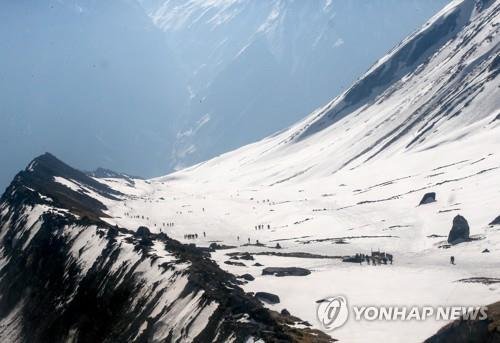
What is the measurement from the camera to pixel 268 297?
5494 centimetres

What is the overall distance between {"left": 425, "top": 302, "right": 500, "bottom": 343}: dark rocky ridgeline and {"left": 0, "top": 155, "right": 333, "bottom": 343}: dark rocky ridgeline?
23.5 ft

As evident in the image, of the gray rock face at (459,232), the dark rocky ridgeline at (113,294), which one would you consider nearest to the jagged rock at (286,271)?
the dark rocky ridgeline at (113,294)

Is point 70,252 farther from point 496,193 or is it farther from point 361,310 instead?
point 496,193

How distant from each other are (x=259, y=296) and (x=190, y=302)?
560 inches

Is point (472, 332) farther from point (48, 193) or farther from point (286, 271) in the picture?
point (48, 193)

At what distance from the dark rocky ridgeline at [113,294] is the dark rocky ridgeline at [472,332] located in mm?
7158

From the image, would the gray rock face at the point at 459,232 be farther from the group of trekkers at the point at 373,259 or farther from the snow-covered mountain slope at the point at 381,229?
the group of trekkers at the point at 373,259

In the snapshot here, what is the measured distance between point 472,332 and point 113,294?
90.1ft

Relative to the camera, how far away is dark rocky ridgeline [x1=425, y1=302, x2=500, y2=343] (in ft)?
97.8

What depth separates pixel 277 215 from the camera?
499 feet

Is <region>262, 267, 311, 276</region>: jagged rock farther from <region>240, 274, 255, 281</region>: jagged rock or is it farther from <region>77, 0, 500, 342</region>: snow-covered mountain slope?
<region>240, 274, 255, 281</region>: jagged rock

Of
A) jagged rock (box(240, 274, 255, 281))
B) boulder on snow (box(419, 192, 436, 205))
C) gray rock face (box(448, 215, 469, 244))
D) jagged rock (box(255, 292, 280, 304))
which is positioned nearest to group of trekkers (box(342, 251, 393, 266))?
gray rock face (box(448, 215, 469, 244))

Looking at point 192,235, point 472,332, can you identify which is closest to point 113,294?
point 472,332

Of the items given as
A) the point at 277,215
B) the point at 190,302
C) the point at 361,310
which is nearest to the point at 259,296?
the point at 361,310
